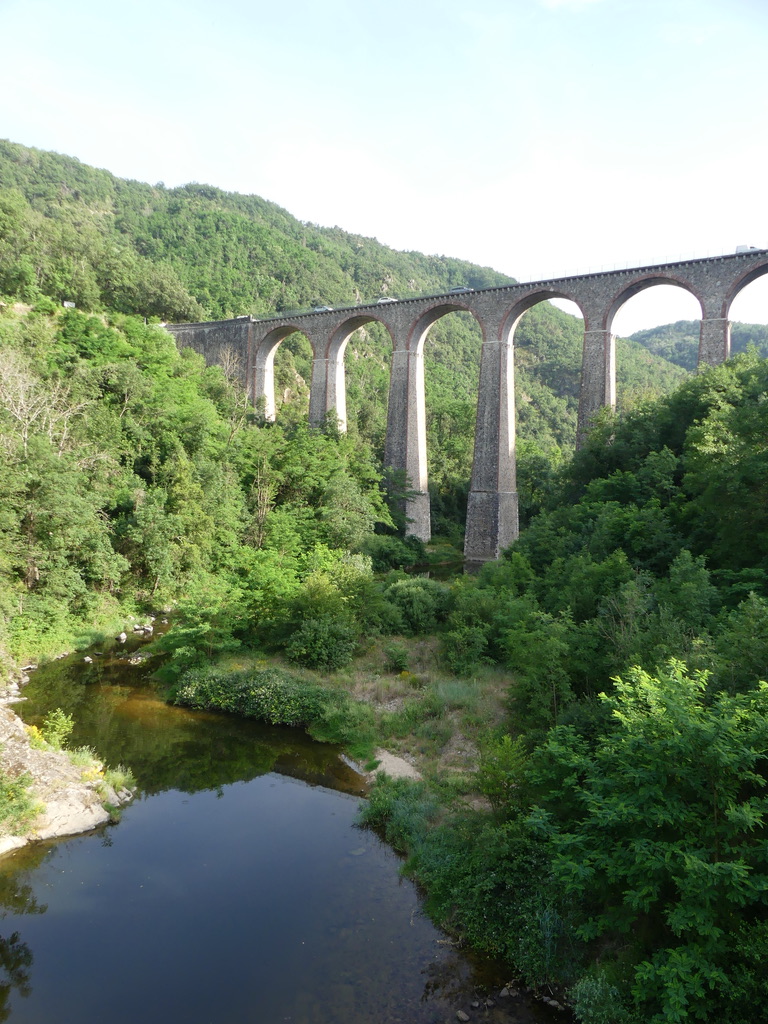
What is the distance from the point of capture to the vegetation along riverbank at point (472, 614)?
228 inches

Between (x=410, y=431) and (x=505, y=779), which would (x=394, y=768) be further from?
(x=410, y=431)

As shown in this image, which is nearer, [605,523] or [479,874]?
[479,874]

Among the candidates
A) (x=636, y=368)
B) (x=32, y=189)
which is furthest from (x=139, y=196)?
(x=636, y=368)

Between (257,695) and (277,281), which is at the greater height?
(277,281)

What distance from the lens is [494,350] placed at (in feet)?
86.6

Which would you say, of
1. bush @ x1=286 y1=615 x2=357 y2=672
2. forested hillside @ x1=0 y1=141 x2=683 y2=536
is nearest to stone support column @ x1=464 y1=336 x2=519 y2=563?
forested hillside @ x1=0 y1=141 x2=683 y2=536

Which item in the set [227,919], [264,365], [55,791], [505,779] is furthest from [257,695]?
[264,365]

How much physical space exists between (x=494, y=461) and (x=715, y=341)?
856cm

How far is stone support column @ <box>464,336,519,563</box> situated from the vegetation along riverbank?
306cm

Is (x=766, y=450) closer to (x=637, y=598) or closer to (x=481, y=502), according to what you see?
(x=637, y=598)

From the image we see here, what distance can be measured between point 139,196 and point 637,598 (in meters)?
85.2

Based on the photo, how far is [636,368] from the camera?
66688 mm

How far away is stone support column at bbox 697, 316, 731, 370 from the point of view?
70.0ft

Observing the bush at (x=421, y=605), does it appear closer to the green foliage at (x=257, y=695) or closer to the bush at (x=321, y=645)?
the bush at (x=321, y=645)
